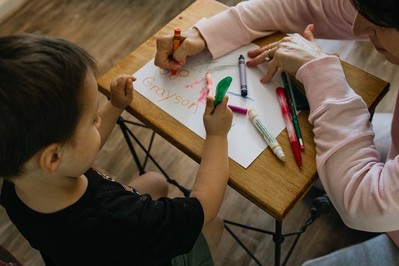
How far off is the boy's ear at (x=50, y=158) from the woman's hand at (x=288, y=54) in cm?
47

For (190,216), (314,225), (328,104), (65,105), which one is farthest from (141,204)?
(314,225)

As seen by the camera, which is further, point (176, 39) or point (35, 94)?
point (176, 39)

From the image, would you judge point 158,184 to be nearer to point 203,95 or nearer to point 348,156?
point 203,95

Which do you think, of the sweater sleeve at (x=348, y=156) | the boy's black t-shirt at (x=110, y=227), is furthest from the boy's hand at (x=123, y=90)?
the sweater sleeve at (x=348, y=156)

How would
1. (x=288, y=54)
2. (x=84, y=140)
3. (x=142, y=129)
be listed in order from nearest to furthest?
(x=84, y=140) < (x=288, y=54) < (x=142, y=129)

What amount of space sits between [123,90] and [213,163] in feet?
0.87

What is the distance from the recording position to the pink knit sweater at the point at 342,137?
2.32 feet

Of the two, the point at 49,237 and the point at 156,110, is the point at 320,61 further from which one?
the point at 49,237

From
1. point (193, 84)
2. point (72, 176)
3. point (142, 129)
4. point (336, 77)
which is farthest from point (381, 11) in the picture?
point (142, 129)

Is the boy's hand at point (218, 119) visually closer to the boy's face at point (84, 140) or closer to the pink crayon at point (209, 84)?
the pink crayon at point (209, 84)

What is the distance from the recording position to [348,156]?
0.75 metres

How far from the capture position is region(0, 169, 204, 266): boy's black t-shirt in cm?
67

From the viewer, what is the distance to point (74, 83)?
0.59 metres

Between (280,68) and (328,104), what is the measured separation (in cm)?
16
